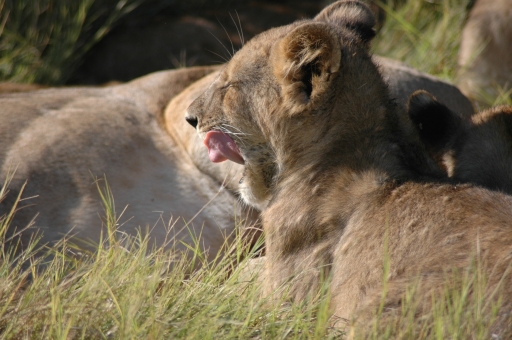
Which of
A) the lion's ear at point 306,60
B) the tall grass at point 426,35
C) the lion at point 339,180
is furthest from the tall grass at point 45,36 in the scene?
the lion's ear at point 306,60

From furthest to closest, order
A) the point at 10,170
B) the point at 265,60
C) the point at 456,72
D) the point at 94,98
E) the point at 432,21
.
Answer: the point at 432,21, the point at 456,72, the point at 94,98, the point at 10,170, the point at 265,60

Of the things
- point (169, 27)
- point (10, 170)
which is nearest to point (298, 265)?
point (10, 170)

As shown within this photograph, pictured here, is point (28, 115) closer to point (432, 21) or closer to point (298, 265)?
point (298, 265)

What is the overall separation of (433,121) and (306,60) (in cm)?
79

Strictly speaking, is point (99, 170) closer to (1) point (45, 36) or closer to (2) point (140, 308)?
(2) point (140, 308)

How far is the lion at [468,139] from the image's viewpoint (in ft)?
10.6

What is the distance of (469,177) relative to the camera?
3227mm

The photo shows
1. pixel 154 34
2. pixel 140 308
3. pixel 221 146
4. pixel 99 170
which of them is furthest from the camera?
pixel 154 34

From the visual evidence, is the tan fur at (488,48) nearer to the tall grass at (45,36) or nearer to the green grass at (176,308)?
the tall grass at (45,36)

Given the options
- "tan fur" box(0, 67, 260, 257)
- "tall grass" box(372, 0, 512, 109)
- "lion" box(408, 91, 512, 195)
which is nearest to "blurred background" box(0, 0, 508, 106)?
"tall grass" box(372, 0, 512, 109)

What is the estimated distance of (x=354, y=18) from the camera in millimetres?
3533

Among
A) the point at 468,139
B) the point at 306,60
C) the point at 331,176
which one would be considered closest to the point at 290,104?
the point at 306,60

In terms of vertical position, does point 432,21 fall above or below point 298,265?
below

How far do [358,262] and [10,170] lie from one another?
196cm
